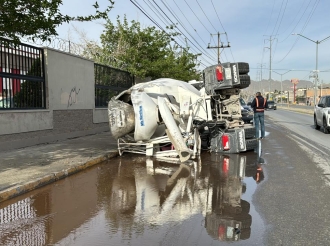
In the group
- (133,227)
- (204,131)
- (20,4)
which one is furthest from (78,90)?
(133,227)

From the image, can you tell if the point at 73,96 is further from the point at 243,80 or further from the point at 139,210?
the point at 139,210

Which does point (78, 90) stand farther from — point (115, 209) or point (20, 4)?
point (115, 209)

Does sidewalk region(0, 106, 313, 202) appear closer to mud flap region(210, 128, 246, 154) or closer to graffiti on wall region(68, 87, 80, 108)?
graffiti on wall region(68, 87, 80, 108)

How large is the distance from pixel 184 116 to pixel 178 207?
195 inches

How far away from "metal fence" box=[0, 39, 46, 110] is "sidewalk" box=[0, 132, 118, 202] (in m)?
1.58

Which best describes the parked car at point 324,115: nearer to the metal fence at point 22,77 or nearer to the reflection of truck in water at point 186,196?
the reflection of truck in water at point 186,196

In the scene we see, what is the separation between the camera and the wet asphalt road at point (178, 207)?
13.8 ft

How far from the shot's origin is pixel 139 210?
17.4 ft

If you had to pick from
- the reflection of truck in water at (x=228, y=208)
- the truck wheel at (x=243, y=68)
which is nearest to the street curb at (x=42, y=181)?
the reflection of truck in water at (x=228, y=208)

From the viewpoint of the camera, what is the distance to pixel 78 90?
48.5 feet

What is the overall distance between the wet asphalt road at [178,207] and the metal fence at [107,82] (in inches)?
354

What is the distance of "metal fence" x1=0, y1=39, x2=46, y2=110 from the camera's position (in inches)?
412

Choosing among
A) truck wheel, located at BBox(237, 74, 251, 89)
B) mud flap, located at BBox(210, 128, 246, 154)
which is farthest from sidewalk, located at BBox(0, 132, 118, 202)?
truck wheel, located at BBox(237, 74, 251, 89)

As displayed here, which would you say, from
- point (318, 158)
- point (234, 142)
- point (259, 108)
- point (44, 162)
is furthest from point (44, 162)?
point (259, 108)
